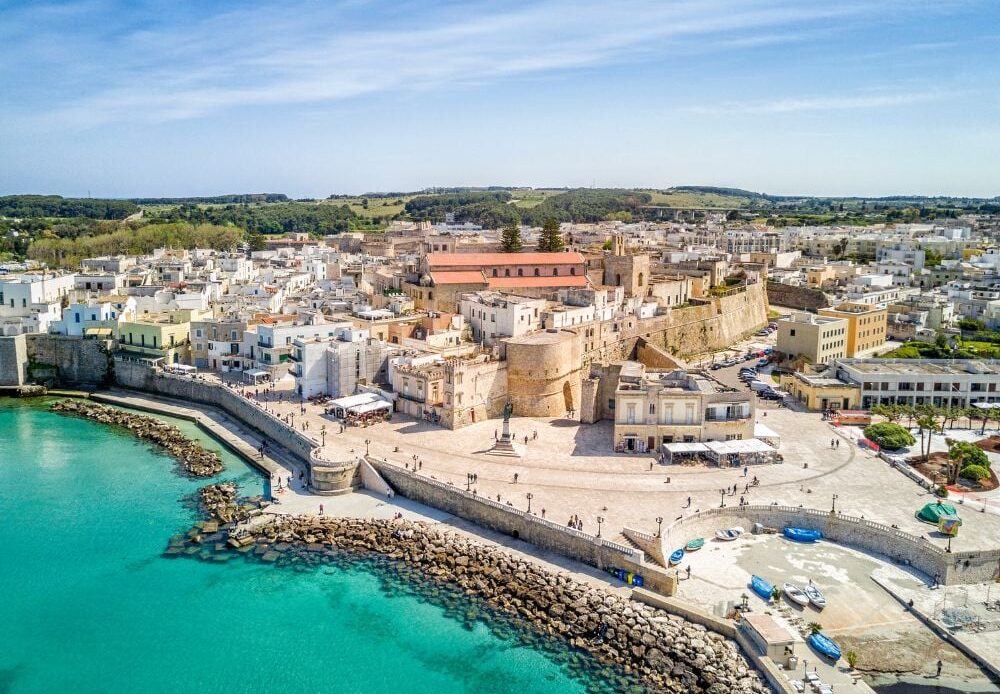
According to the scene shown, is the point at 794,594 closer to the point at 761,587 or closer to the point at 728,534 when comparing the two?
the point at 761,587

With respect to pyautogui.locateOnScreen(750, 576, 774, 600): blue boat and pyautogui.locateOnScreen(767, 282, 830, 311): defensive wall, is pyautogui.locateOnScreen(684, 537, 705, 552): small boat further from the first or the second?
pyautogui.locateOnScreen(767, 282, 830, 311): defensive wall

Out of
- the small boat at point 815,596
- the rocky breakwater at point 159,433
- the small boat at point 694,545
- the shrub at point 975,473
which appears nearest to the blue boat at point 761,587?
the small boat at point 815,596

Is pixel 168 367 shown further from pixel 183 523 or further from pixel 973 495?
pixel 973 495

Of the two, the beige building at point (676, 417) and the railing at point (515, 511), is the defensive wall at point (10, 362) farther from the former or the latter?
the beige building at point (676, 417)

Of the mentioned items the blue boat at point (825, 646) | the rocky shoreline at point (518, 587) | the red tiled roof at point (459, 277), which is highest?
the red tiled roof at point (459, 277)

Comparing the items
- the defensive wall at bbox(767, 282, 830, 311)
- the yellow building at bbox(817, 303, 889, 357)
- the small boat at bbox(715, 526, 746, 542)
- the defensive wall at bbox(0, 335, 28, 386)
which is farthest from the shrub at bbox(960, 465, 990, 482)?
the defensive wall at bbox(0, 335, 28, 386)

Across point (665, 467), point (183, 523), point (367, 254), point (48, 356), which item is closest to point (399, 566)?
point (183, 523)
